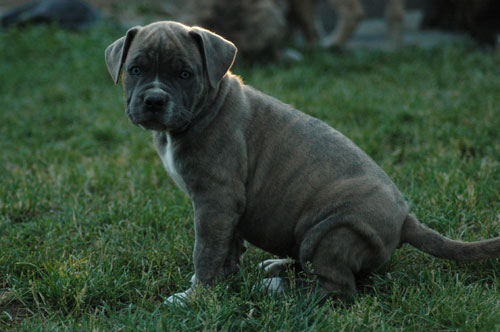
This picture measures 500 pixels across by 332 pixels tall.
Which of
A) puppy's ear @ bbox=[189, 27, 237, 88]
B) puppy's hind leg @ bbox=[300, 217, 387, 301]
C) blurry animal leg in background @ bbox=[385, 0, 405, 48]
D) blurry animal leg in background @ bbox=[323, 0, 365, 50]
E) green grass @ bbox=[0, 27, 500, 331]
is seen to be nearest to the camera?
green grass @ bbox=[0, 27, 500, 331]

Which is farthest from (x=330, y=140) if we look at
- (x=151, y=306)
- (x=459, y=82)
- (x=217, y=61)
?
(x=459, y=82)

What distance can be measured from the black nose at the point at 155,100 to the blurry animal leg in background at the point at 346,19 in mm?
8073

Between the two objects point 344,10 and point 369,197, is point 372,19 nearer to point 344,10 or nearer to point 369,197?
point 344,10

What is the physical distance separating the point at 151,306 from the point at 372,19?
44.4 ft

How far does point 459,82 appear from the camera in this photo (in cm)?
797

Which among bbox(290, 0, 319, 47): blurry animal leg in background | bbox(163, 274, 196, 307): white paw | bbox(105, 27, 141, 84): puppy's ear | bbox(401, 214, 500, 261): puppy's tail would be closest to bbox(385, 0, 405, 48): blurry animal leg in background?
bbox(290, 0, 319, 47): blurry animal leg in background

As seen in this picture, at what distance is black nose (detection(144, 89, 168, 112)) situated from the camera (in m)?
2.95

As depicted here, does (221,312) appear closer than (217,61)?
Yes

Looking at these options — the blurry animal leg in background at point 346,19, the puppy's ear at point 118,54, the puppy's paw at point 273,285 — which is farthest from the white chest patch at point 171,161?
the blurry animal leg in background at point 346,19

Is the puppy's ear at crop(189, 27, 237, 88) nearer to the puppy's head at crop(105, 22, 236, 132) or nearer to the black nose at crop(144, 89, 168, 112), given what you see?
the puppy's head at crop(105, 22, 236, 132)

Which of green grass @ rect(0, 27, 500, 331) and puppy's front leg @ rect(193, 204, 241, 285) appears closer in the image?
green grass @ rect(0, 27, 500, 331)

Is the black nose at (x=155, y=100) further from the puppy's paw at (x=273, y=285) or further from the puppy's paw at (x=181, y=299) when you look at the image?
the puppy's paw at (x=273, y=285)

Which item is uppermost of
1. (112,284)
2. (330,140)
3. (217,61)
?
(217,61)

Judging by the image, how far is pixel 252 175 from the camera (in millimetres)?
3227
